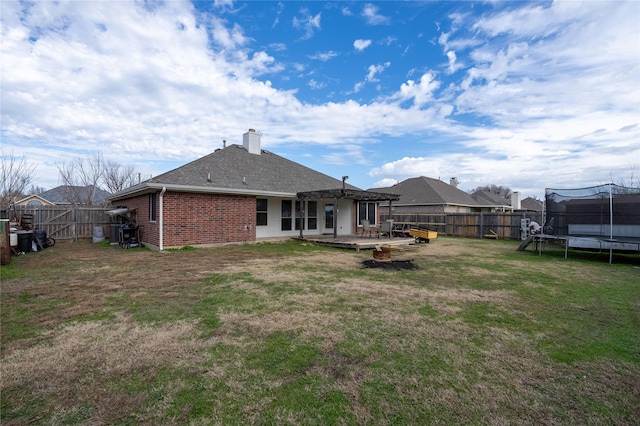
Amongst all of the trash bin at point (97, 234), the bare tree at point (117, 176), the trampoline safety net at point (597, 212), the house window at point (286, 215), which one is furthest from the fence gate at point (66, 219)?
the trampoline safety net at point (597, 212)

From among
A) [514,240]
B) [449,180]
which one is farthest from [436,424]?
[449,180]

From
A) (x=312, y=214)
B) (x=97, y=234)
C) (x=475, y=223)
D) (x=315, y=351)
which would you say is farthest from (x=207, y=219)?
(x=475, y=223)

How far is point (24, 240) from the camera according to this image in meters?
10.3

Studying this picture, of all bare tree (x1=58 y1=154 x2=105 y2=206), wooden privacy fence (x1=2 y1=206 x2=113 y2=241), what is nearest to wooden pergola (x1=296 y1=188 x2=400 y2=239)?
wooden privacy fence (x1=2 y1=206 x2=113 y2=241)

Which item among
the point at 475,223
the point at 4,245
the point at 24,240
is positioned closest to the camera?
the point at 4,245

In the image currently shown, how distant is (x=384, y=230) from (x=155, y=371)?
12633mm

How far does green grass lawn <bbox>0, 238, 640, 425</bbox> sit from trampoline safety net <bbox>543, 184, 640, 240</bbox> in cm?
518

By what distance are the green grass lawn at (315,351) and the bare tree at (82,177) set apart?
24.5 meters

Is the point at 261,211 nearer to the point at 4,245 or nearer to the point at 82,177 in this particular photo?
the point at 4,245

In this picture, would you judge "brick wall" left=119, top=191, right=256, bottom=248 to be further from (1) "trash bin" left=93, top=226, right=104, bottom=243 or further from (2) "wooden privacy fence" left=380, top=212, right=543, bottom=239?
(2) "wooden privacy fence" left=380, top=212, right=543, bottom=239

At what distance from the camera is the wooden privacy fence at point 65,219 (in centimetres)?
1350

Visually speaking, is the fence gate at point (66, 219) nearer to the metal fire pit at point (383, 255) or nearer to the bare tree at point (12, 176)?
the bare tree at point (12, 176)

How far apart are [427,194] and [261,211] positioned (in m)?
17.2

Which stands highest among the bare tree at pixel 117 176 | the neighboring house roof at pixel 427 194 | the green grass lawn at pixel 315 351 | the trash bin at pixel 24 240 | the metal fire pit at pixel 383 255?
the bare tree at pixel 117 176
